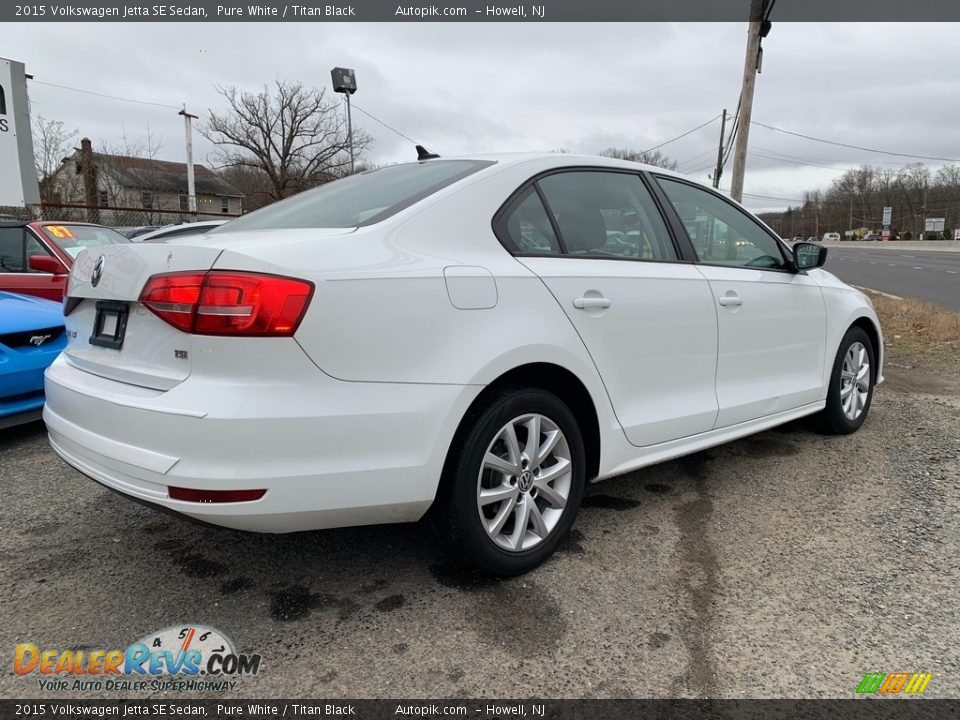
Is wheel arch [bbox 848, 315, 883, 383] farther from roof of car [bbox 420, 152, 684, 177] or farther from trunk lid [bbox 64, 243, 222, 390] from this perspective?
trunk lid [bbox 64, 243, 222, 390]

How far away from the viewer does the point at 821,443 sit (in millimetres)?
4312

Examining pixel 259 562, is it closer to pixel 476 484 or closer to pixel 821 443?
pixel 476 484

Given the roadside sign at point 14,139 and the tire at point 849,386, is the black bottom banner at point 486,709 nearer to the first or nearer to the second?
the tire at point 849,386

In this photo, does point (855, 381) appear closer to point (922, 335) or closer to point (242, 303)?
point (242, 303)

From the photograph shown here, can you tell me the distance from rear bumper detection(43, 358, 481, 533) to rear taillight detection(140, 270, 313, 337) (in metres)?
0.16

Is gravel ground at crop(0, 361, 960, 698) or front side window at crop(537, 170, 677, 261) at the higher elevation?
front side window at crop(537, 170, 677, 261)

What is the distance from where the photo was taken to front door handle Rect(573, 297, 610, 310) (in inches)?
104

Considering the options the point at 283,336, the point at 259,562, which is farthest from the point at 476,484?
the point at 259,562

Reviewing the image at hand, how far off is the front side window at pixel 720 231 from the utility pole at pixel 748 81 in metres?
10.9

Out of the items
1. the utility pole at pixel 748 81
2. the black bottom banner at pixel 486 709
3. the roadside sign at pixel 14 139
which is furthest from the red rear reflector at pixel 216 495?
the roadside sign at pixel 14 139

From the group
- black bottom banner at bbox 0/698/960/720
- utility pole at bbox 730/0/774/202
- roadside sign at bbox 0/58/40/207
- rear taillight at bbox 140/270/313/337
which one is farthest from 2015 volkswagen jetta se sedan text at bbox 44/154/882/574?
roadside sign at bbox 0/58/40/207

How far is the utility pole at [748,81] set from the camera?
12516 mm

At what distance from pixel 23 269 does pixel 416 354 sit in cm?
614

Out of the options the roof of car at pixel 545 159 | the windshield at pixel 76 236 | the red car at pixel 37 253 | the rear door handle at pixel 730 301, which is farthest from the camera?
the windshield at pixel 76 236
